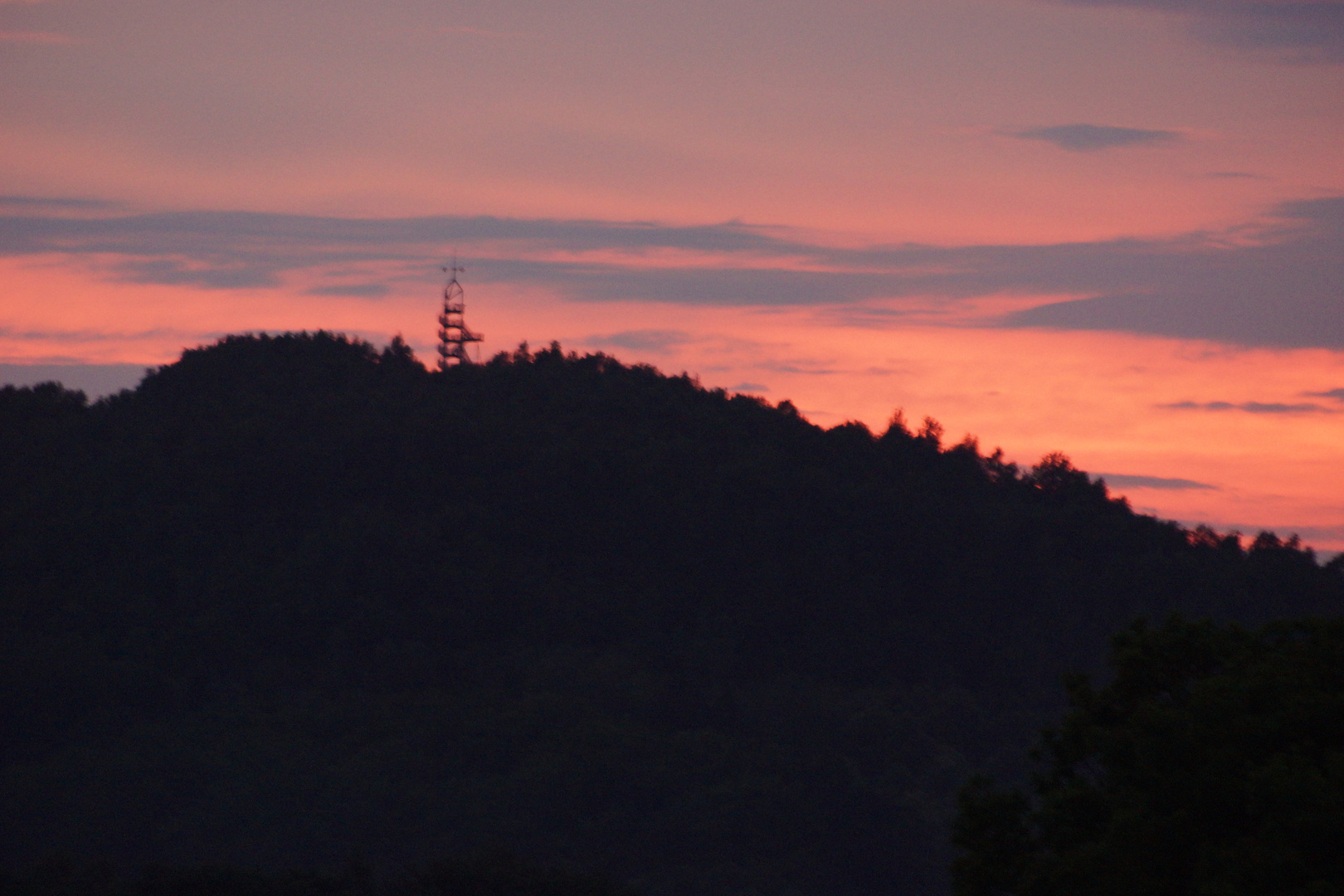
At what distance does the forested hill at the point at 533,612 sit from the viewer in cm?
6831

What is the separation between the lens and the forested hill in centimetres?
6831

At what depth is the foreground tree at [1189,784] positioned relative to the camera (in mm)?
14219

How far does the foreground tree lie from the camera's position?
14.2 metres

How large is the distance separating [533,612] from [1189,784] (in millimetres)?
74309

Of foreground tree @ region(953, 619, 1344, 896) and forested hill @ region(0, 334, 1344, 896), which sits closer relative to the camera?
foreground tree @ region(953, 619, 1344, 896)

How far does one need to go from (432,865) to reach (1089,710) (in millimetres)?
29216

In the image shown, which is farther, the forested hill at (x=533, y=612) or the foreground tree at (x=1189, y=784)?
the forested hill at (x=533, y=612)

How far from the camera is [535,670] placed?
3268 inches

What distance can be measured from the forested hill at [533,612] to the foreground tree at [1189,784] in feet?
154

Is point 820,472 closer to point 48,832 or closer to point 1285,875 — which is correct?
point 48,832

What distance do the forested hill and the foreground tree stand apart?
46948 millimetres

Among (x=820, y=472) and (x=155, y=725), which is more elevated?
(x=820, y=472)

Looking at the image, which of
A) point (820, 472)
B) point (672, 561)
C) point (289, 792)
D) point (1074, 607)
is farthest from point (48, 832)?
point (1074, 607)

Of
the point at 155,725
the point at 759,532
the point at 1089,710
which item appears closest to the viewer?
the point at 1089,710
